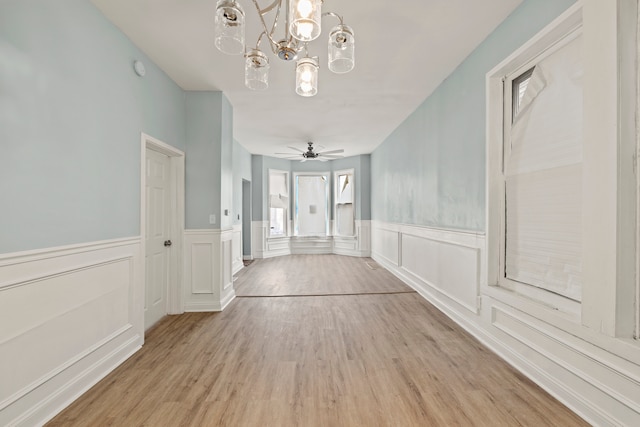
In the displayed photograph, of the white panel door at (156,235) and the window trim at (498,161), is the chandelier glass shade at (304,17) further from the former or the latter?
the white panel door at (156,235)

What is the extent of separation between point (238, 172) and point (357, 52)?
4458 mm

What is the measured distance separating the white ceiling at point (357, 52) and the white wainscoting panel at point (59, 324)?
197 centimetres

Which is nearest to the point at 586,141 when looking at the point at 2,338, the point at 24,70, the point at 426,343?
the point at 426,343

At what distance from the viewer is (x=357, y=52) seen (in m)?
3.05

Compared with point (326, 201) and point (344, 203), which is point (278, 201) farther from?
point (344, 203)

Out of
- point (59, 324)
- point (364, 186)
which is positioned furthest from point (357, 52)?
point (364, 186)

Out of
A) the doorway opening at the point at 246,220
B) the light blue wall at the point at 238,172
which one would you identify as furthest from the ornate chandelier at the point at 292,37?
the doorway opening at the point at 246,220

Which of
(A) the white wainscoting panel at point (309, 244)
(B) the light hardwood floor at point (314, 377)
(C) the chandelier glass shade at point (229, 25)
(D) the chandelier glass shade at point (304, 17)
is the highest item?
(C) the chandelier glass shade at point (229, 25)

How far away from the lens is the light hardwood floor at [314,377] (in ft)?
6.15

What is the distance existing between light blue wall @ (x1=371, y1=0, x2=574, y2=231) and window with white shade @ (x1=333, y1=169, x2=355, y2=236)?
10.3ft

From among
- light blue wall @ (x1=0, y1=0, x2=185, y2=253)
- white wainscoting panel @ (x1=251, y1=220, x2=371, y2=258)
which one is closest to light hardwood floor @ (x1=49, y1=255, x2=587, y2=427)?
light blue wall @ (x1=0, y1=0, x2=185, y2=253)

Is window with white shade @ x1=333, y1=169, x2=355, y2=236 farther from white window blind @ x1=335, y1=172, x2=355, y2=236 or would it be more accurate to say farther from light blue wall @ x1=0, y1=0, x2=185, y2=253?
light blue wall @ x1=0, y1=0, x2=185, y2=253

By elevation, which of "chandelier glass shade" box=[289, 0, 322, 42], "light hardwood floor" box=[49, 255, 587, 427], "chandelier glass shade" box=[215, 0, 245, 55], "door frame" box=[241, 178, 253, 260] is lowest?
"light hardwood floor" box=[49, 255, 587, 427]

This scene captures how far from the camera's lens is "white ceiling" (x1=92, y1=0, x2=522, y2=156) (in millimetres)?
2436
